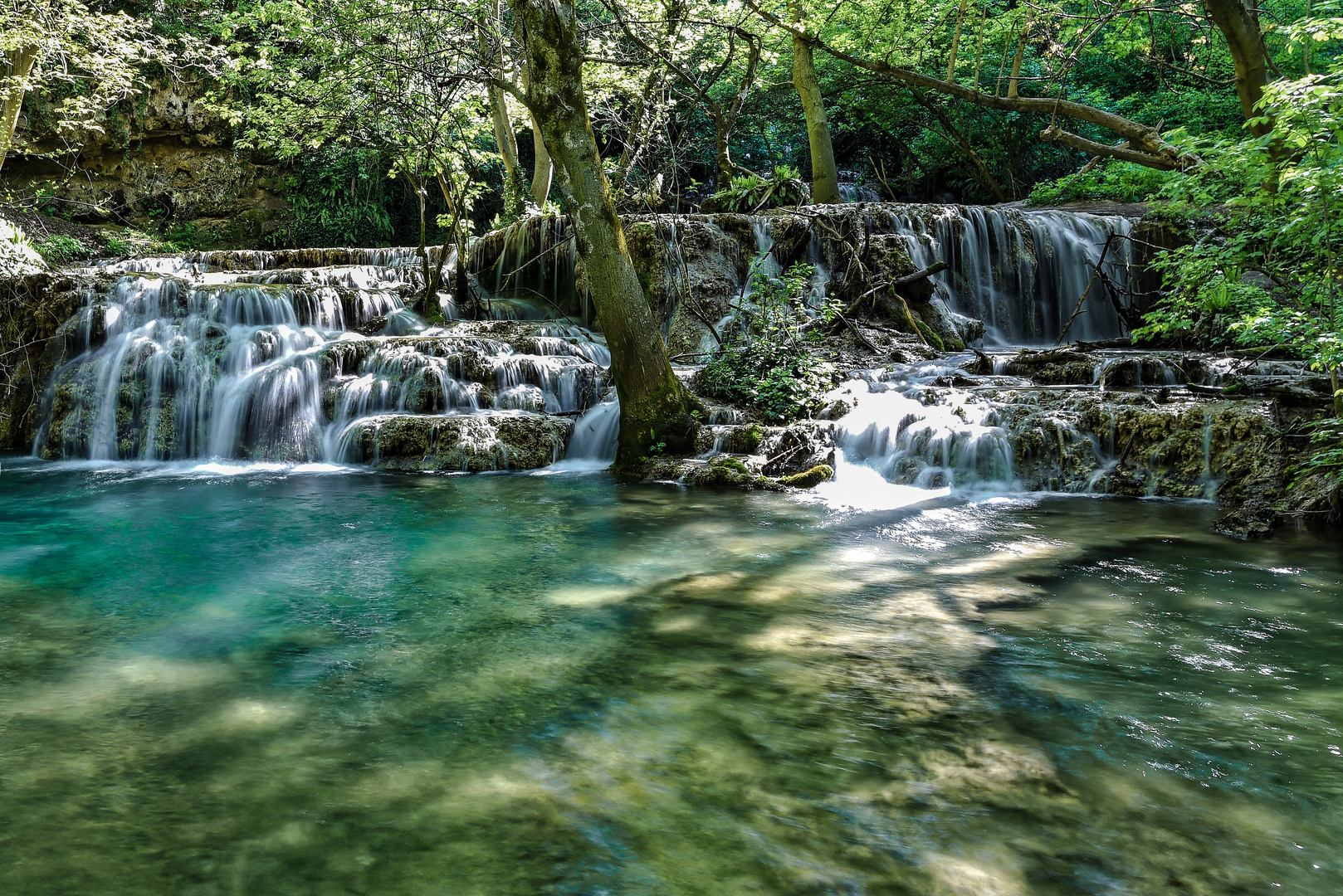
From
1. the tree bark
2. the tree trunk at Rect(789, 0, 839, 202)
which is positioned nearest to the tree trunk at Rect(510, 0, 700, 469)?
the tree bark

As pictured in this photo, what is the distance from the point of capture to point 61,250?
18.5 m

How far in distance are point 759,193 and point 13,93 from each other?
1370 centimetres

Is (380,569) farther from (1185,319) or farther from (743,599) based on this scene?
(1185,319)

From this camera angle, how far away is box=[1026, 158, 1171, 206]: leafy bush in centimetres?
1590

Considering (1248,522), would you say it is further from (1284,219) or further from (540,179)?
(540,179)

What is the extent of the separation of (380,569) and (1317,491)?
7.34 m

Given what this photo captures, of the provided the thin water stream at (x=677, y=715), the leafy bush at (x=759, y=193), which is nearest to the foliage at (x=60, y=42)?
the leafy bush at (x=759, y=193)

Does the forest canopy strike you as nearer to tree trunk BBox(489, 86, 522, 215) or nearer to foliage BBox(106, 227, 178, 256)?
tree trunk BBox(489, 86, 522, 215)

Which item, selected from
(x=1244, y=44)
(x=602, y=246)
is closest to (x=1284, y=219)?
(x=1244, y=44)

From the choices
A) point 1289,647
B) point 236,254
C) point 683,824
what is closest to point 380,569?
point 683,824

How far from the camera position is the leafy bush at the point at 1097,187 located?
1590cm

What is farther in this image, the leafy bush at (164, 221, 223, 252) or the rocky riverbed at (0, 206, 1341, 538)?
the leafy bush at (164, 221, 223, 252)

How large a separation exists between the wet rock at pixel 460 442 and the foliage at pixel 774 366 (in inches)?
86.5

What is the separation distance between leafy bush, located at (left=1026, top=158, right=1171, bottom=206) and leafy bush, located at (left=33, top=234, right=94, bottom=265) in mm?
20731
